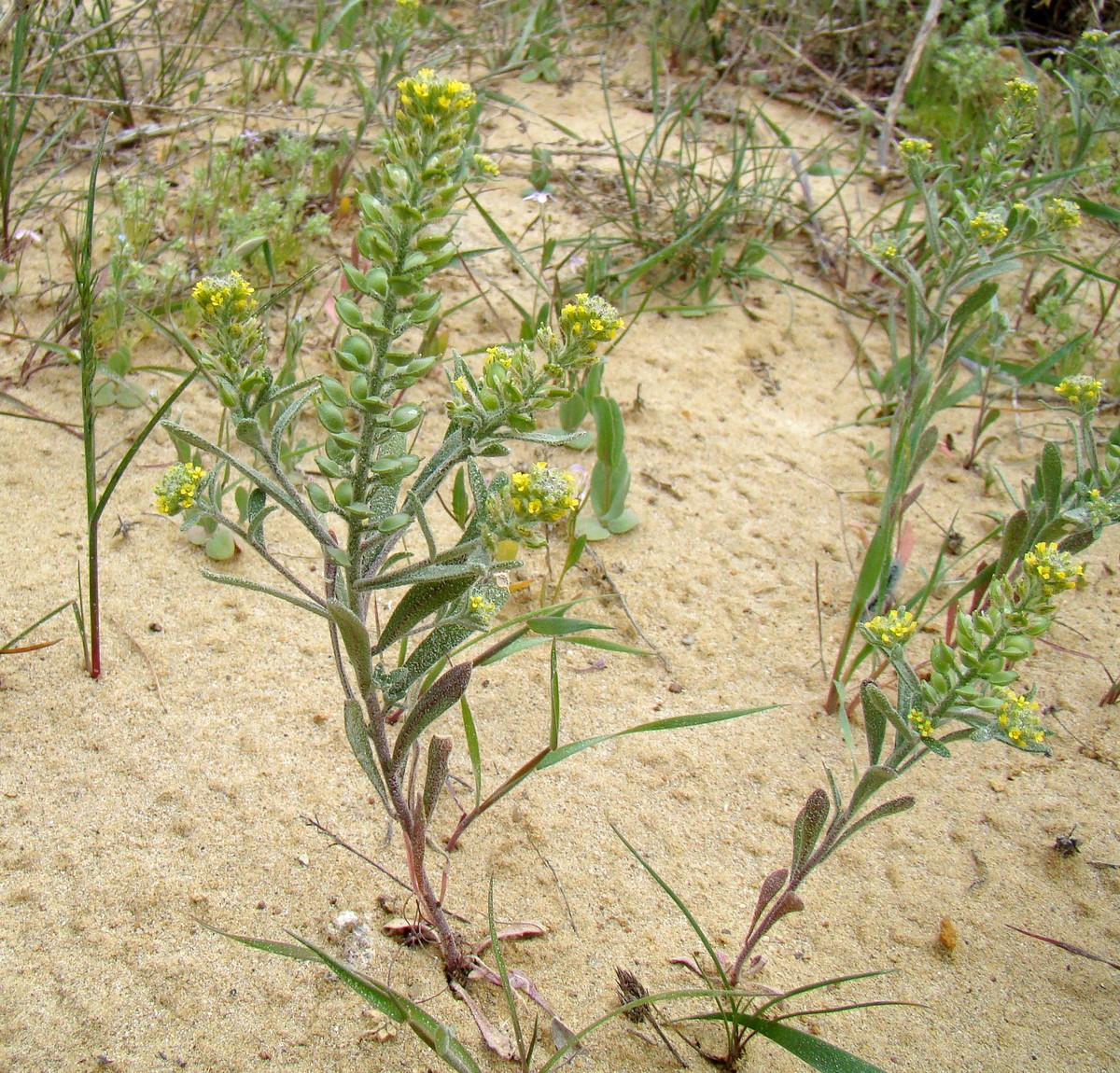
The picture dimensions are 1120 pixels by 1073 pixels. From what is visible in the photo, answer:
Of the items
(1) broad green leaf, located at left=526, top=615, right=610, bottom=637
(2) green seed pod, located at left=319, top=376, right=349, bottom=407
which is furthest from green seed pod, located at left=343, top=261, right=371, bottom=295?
(1) broad green leaf, located at left=526, top=615, right=610, bottom=637

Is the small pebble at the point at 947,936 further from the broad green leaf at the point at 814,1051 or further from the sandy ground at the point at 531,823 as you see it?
the broad green leaf at the point at 814,1051

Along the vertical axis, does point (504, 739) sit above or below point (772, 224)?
below

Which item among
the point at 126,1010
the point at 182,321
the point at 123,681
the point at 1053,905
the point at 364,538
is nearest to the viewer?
the point at 364,538

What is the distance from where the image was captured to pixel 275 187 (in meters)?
3.29

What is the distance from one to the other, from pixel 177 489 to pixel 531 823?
0.93 meters

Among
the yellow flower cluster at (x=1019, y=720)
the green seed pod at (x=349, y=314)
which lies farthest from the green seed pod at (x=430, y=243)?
the yellow flower cluster at (x=1019, y=720)

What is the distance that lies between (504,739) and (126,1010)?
0.81 meters

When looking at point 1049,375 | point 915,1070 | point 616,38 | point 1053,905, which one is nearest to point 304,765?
point 915,1070

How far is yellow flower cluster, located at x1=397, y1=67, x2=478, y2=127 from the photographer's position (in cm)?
103

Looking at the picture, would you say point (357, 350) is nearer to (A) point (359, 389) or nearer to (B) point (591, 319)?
(A) point (359, 389)

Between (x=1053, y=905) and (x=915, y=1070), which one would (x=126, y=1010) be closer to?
(x=915, y=1070)

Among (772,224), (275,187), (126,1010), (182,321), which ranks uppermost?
(772,224)

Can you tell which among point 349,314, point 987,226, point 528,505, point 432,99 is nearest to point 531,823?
point 528,505

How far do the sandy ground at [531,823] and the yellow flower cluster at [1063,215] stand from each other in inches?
Result: 34.4
